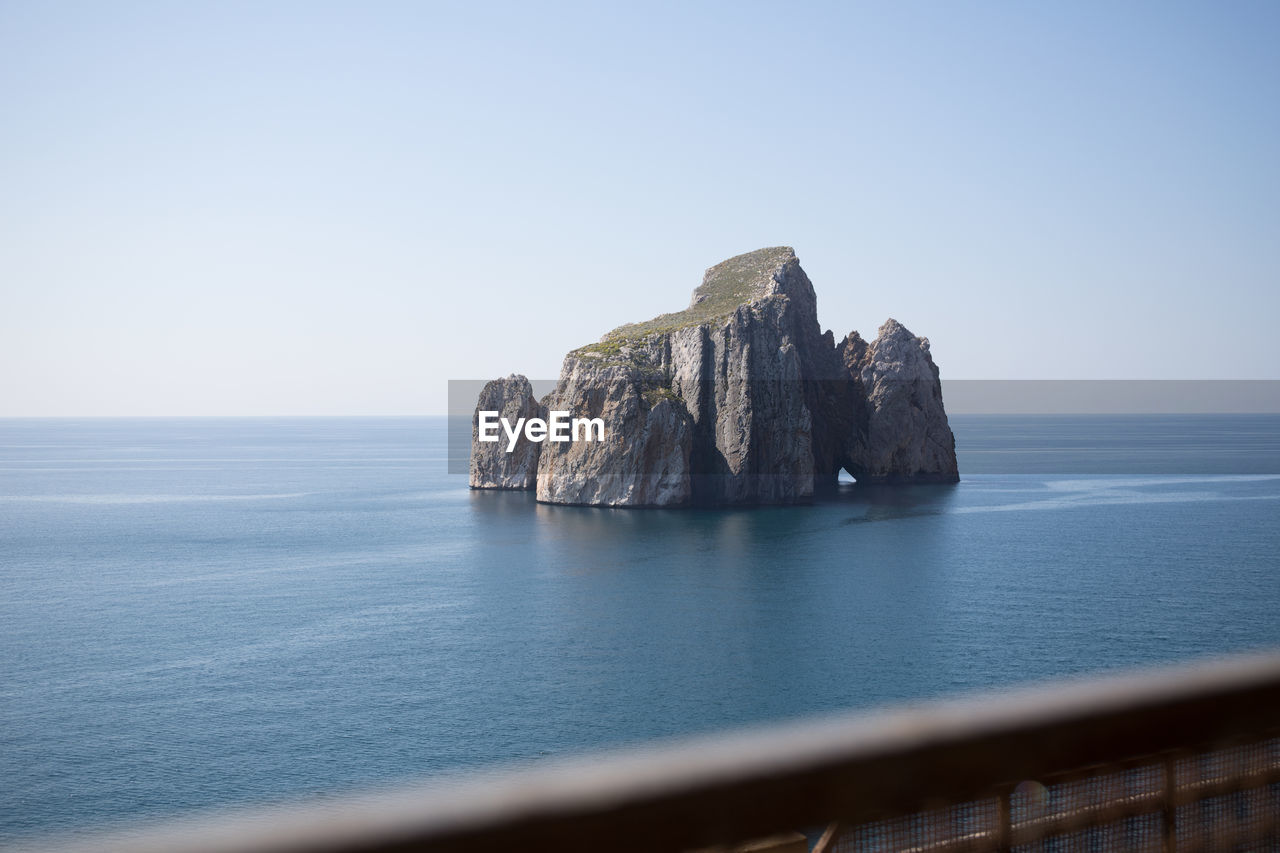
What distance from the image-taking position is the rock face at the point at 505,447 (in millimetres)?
97500

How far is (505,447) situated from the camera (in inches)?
4018

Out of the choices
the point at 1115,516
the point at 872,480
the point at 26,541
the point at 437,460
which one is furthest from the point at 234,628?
the point at 437,460

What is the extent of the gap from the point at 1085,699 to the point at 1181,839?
0.78 metres

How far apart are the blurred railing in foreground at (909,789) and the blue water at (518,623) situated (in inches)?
1132

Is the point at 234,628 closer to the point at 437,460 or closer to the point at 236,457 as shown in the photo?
the point at 437,460

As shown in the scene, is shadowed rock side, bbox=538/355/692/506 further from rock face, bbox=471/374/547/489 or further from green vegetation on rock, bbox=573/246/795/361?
rock face, bbox=471/374/547/489

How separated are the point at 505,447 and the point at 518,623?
54927mm

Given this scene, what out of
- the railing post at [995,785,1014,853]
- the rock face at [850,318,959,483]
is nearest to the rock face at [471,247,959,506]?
the rock face at [850,318,959,483]

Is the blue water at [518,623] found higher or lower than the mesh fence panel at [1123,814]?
lower

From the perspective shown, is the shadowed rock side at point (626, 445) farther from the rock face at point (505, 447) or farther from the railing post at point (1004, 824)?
the railing post at point (1004, 824)

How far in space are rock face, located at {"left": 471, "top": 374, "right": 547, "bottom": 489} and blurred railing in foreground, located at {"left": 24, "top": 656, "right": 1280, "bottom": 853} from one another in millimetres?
94812

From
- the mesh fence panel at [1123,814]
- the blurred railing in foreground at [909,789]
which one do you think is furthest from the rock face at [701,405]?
the blurred railing in foreground at [909,789]

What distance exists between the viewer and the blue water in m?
32.3

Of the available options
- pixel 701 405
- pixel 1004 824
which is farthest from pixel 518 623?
pixel 1004 824
